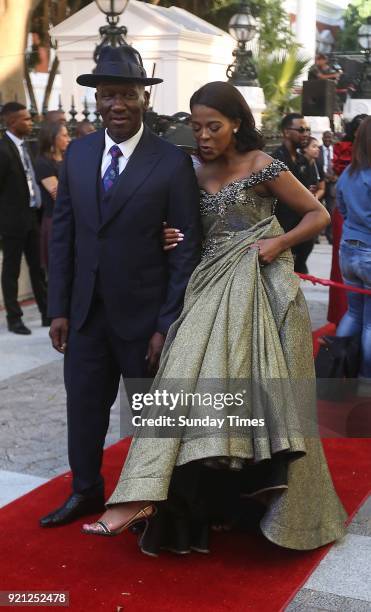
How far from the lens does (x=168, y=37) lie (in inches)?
495

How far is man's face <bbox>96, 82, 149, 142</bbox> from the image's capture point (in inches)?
147

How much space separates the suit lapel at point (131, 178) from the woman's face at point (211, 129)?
19cm

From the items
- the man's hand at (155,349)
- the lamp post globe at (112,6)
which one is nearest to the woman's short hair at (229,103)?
the man's hand at (155,349)

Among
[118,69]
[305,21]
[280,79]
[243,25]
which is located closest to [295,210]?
[118,69]

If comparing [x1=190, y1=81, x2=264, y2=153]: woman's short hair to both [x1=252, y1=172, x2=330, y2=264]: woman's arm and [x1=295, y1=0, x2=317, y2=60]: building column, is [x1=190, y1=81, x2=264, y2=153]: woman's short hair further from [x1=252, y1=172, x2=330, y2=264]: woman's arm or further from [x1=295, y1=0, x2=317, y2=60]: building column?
[x1=295, y1=0, x2=317, y2=60]: building column

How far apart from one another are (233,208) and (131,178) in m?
0.44

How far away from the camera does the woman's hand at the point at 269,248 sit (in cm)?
386

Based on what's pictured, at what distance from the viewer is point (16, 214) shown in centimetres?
814

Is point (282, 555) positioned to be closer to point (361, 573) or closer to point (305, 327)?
point (361, 573)

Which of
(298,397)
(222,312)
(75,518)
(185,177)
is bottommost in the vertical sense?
(75,518)

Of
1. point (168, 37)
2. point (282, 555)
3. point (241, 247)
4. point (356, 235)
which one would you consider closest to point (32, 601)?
point (282, 555)

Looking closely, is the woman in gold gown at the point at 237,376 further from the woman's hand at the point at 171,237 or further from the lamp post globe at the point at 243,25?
the lamp post globe at the point at 243,25

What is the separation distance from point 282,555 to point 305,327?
934 mm

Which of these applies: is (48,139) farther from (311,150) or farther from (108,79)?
(108,79)
